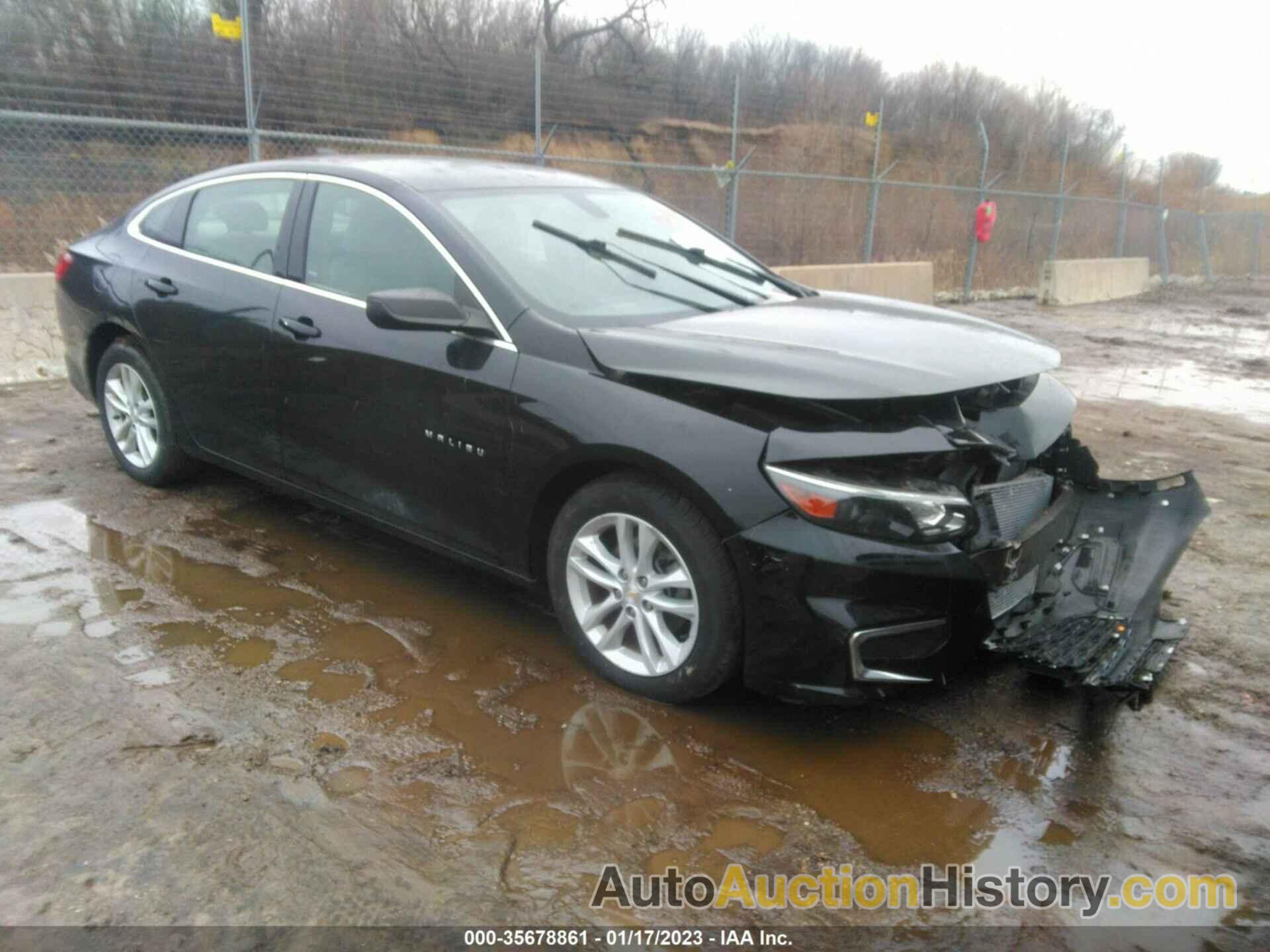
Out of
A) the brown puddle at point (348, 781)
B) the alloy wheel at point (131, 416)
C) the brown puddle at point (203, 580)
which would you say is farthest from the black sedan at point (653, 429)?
the brown puddle at point (348, 781)

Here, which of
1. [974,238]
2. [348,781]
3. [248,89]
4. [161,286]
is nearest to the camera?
[348,781]

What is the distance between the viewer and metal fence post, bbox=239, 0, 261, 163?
28.3 ft

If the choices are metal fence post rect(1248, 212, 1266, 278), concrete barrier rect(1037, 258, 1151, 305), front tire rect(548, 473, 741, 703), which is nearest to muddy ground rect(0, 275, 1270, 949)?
front tire rect(548, 473, 741, 703)

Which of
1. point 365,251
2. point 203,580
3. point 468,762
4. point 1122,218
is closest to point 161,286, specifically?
point 365,251

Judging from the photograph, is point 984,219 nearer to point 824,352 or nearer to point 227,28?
point 227,28

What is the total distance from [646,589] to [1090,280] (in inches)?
706

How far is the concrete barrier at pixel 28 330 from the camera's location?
7.58 m

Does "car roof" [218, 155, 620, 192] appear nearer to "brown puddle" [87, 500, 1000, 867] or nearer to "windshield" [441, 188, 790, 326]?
"windshield" [441, 188, 790, 326]

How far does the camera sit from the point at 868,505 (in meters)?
2.90

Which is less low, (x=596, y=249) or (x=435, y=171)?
(x=435, y=171)

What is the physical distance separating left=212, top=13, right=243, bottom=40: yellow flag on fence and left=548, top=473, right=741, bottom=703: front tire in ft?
24.2

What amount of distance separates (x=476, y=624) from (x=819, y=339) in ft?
5.45

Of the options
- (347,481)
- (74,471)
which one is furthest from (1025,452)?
(74,471)

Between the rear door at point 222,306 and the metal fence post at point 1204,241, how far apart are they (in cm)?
2774
